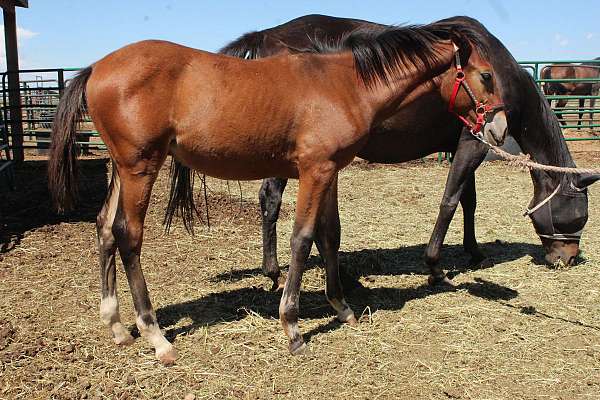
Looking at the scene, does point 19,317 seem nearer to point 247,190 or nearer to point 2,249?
point 2,249

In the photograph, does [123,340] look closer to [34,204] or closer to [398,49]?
[398,49]

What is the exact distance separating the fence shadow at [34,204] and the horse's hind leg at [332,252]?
9.40ft

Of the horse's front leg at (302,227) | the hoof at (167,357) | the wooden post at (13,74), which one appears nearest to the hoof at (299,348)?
the horse's front leg at (302,227)

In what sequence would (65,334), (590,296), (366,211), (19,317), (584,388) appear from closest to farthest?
(584,388) < (65,334) < (19,317) < (590,296) < (366,211)

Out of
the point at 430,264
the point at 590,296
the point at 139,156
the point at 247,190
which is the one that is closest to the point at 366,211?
the point at 247,190

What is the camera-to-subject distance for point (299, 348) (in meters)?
3.38

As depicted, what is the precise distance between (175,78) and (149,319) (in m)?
1.52

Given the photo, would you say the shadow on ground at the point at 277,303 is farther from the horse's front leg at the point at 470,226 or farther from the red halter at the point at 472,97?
the red halter at the point at 472,97

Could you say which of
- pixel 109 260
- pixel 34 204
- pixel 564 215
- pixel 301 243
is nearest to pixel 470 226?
pixel 564 215

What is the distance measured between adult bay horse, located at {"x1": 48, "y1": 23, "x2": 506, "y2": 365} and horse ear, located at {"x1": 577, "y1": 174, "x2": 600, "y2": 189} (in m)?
1.87

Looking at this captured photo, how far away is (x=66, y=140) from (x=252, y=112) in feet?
3.97

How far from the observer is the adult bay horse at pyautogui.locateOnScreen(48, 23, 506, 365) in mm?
3148

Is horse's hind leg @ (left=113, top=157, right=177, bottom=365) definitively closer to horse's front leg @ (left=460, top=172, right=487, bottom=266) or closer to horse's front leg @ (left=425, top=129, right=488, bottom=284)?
horse's front leg @ (left=425, top=129, right=488, bottom=284)

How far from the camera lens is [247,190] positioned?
8.55 m
